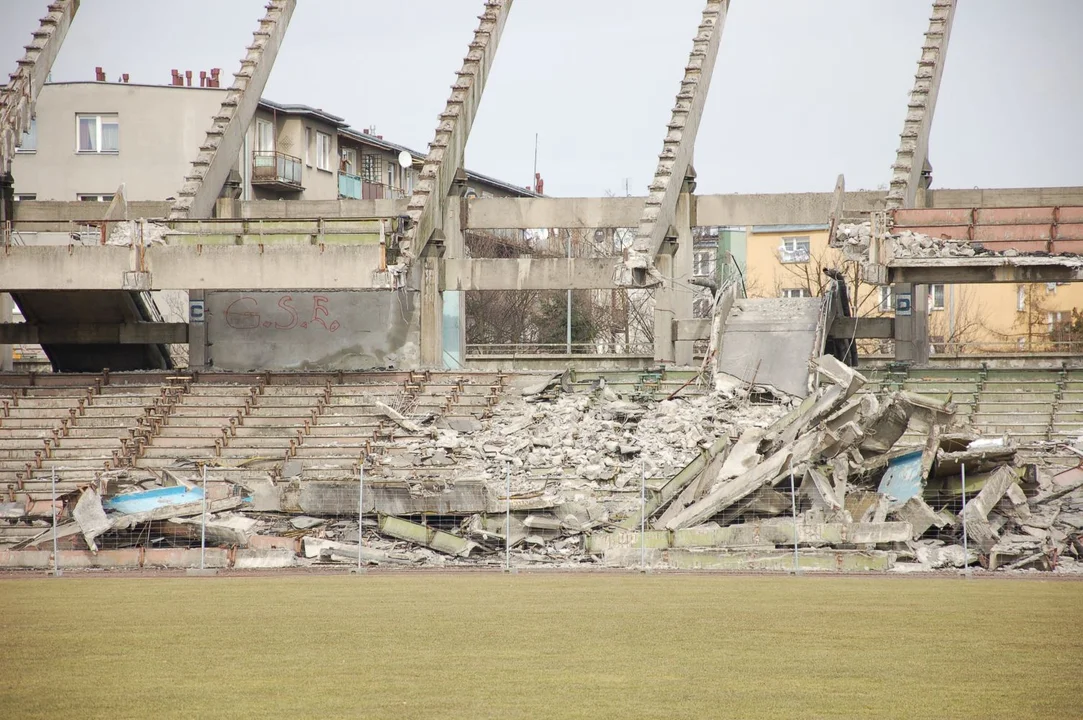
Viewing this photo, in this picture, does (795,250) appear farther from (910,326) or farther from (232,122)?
(232,122)

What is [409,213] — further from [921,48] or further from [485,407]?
[921,48]

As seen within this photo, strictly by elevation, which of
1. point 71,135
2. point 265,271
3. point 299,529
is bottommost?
point 299,529

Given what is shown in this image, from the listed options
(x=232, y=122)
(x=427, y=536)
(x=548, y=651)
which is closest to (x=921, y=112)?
(x=232, y=122)

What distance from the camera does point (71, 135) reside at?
5738 cm

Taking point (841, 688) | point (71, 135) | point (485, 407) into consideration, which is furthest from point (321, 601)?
point (71, 135)

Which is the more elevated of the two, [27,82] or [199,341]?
[27,82]

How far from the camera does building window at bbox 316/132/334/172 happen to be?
63844 mm

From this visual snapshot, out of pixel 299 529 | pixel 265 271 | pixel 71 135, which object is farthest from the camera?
pixel 71 135

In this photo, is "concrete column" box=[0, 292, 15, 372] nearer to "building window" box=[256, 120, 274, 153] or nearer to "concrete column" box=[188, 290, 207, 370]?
"concrete column" box=[188, 290, 207, 370]

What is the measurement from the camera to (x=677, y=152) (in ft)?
120

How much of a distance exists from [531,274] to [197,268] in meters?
8.77

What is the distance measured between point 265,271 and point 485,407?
22.9 feet

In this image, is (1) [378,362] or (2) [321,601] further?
(1) [378,362]

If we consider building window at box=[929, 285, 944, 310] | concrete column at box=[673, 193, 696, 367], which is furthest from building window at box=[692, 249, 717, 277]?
concrete column at box=[673, 193, 696, 367]
